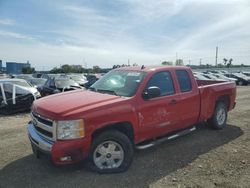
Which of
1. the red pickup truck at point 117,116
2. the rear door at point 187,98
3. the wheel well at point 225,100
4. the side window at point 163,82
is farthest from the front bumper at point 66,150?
the wheel well at point 225,100

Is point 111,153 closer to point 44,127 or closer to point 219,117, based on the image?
point 44,127

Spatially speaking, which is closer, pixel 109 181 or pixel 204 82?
pixel 109 181

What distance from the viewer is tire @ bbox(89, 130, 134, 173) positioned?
4.32 metres

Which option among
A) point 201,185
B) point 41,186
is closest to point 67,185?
point 41,186

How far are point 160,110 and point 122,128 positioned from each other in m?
0.90

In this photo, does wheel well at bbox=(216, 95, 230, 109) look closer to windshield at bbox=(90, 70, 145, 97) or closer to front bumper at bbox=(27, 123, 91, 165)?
windshield at bbox=(90, 70, 145, 97)

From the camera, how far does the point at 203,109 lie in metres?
6.37

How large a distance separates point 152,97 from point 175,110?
2.70ft

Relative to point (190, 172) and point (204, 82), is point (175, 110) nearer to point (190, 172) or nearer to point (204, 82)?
point (190, 172)

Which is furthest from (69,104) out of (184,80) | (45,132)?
(184,80)

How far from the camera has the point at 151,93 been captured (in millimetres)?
4766

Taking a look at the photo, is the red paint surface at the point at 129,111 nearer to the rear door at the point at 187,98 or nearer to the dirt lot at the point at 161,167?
the rear door at the point at 187,98

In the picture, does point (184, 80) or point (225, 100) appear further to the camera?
point (225, 100)

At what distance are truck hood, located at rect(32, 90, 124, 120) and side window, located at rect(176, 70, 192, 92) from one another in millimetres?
1759
